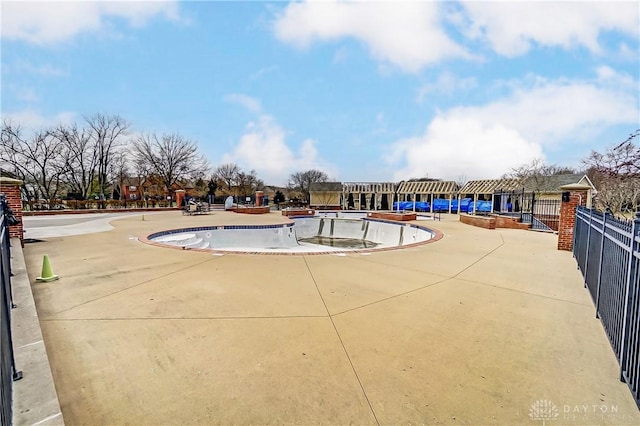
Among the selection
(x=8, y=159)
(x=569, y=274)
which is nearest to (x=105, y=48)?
(x=569, y=274)

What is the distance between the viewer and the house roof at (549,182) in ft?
83.8

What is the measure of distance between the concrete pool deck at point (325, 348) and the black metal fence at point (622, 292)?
151 mm

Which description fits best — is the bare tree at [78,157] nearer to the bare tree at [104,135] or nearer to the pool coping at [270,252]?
the bare tree at [104,135]

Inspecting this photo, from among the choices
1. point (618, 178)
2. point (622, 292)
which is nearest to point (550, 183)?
point (618, 178)

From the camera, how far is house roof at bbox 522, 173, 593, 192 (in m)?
25.5

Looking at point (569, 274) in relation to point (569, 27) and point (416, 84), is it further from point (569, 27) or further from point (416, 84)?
point (416, 84)

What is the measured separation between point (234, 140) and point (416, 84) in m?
23.4

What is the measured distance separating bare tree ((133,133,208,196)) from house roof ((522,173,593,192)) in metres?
34.1

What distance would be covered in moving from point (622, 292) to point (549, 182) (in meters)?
31.9

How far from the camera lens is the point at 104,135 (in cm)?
2959

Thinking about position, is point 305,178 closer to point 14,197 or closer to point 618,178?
point 618,178

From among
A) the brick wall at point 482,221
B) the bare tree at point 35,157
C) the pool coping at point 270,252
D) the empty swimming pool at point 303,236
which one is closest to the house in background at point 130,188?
the bare tree at point 35,157

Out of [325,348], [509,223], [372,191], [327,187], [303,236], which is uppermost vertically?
[327,187]

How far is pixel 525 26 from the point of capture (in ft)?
27.5
